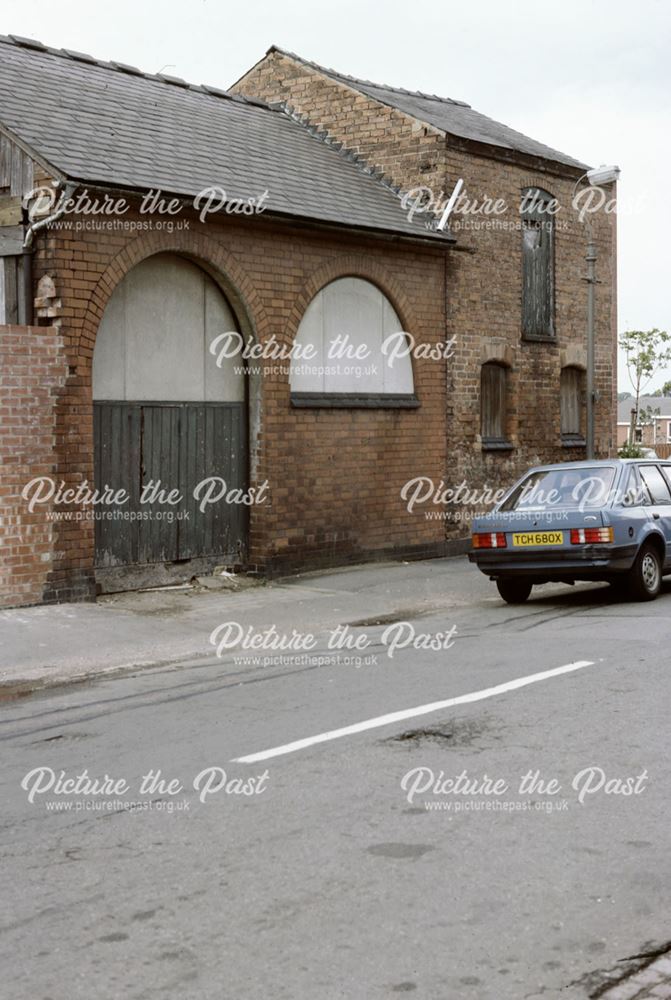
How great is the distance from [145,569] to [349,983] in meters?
10.8

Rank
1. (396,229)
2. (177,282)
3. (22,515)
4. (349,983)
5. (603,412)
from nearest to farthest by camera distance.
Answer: (349,983)
(22,515)
(177,282)
(396,229)
(603,412)

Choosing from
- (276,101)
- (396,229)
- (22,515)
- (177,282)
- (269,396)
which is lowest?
(22,515)

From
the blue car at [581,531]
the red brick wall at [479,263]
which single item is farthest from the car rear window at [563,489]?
the red brick wall at [479,263]

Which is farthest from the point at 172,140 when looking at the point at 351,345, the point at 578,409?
the point at 578,409

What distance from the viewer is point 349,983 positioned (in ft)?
13.7

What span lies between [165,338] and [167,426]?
3.37 ft

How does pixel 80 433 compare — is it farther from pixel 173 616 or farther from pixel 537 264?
pixel 537 264

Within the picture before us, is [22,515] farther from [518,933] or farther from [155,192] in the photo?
[518,933]

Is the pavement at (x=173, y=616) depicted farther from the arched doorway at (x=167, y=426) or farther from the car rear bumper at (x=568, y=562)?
the car rear bumper at (x=568, y=562)

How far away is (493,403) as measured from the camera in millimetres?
21094

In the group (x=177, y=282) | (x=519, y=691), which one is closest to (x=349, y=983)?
(x=519, y=691)

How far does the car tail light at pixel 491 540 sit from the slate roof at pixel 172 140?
4.96 m

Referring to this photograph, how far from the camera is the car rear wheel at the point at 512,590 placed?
14133 millimetres

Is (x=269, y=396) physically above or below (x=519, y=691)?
above
